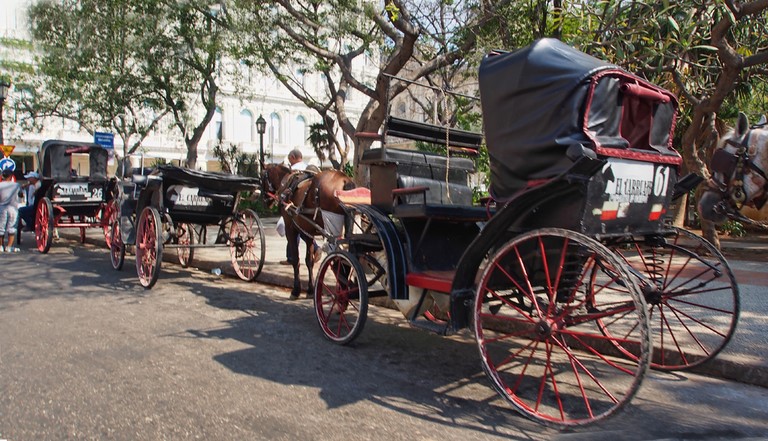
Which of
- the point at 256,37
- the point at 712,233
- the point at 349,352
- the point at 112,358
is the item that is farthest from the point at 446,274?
the point at 256,37

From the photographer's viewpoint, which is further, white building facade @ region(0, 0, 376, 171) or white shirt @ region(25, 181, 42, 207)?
white building facade @ region(0, 0, 376, 171)

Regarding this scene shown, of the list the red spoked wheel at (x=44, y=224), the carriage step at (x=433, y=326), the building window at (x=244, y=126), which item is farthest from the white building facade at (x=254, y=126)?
the carriage step at (x=433, y=326)

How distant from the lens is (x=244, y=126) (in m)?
50.2

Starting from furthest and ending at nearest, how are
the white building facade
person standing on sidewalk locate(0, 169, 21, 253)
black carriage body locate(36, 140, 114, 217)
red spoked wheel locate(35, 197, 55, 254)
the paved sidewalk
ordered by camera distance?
the white building facade
black carriage body locate(36, 140, 114, 217)
person standing on sidewalk locate(0, 169, 21, 253)
red spoked wheel locate(35, 197, 55, 254)
the paved sidewalk

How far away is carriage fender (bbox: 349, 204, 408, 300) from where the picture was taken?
16.6 feet

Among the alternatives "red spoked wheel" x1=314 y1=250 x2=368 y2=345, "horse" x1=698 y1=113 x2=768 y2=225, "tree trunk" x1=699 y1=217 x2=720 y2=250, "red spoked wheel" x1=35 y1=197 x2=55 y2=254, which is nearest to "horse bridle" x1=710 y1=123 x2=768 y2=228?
"horse" x1=698 y1=113 x2=768 y2=225

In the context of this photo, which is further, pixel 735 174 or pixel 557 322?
pixel 735 174

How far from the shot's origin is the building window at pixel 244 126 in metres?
49.7

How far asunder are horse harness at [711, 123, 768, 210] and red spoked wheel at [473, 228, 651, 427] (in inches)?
47.4

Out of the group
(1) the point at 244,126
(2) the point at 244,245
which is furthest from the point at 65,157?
(1) the point at 244,126

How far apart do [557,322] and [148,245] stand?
6.62 m

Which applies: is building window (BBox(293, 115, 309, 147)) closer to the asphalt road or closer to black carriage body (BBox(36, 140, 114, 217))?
black carriage body (BBox(36, 140, 114, 217))

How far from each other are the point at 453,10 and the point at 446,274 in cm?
956

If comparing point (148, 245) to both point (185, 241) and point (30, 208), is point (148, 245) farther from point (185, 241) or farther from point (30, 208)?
point (30, 208)
